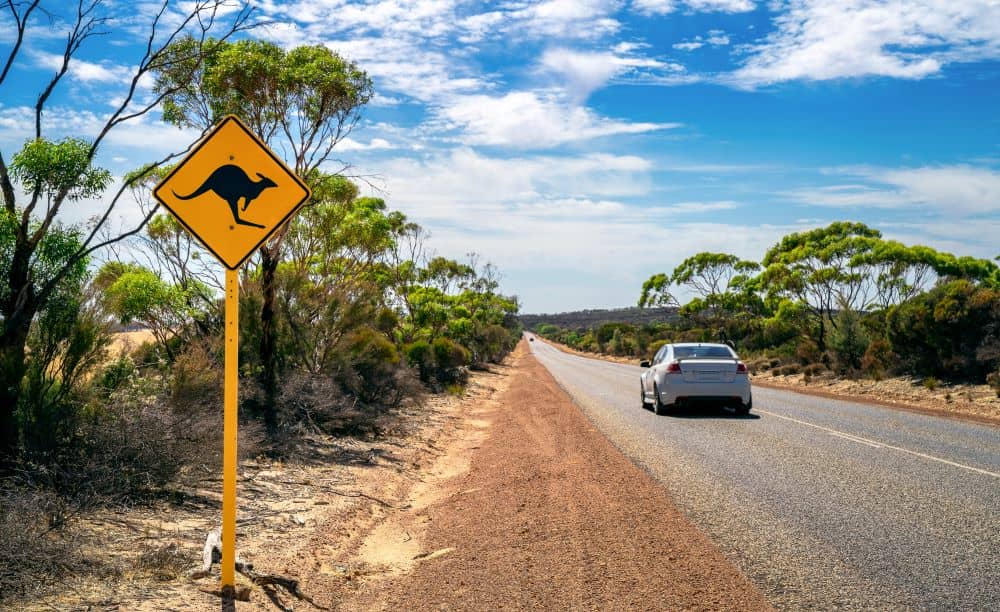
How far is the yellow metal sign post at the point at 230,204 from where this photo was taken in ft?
15.3

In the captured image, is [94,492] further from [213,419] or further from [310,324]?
[310,324]

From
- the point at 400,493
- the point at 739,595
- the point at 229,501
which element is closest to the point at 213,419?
the point at 400,493

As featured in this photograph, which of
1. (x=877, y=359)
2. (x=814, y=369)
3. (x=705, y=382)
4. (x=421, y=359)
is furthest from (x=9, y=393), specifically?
(x=814, y=369)

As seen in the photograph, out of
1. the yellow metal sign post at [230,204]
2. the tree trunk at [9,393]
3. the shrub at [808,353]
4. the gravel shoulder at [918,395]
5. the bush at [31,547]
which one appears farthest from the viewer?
the shrub at [808,353]

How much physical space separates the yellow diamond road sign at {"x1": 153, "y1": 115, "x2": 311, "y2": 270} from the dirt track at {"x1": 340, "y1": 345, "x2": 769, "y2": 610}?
2.51 meters

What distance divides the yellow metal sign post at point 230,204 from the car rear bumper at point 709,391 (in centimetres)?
1296

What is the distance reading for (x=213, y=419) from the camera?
806 centimetres

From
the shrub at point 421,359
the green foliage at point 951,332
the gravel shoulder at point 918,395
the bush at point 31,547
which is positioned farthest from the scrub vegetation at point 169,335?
the green foliage at point 951,332

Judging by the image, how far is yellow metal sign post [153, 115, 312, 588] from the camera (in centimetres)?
465

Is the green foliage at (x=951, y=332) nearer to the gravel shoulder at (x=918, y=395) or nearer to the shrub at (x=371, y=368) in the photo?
the gravel shoulder at (x=918, y=395)

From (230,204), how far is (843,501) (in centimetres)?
640

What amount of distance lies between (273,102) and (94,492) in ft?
31.2

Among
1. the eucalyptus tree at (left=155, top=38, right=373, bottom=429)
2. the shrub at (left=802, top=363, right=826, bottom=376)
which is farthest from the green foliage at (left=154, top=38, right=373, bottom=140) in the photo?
the shrub at (left=802, top=363, right=826, bottom=376)

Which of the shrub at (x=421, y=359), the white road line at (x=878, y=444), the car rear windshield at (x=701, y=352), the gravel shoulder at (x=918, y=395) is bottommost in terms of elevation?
the gravel shoulder at (x=918, y=395)
